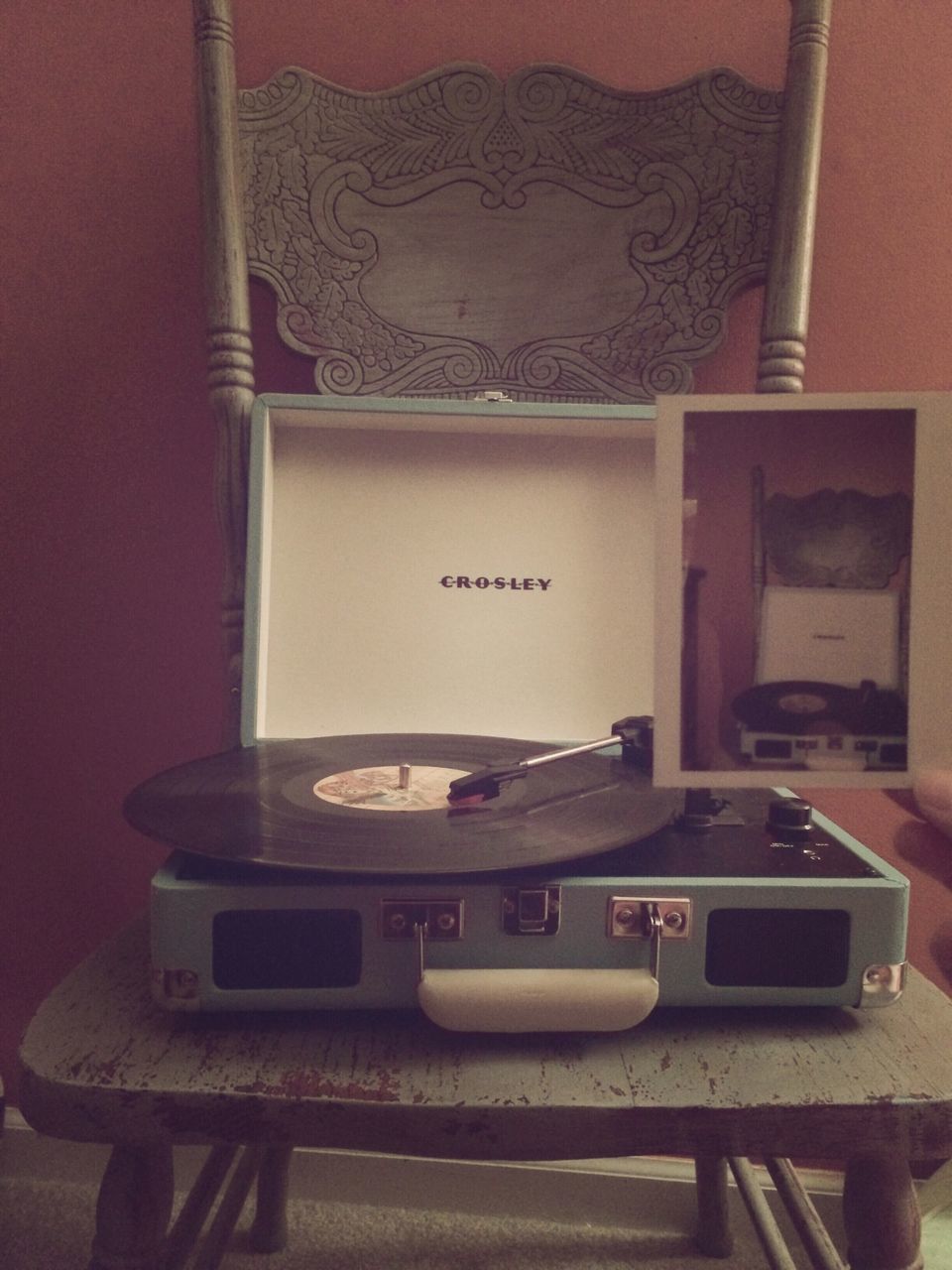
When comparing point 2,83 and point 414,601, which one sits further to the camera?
point 2,83

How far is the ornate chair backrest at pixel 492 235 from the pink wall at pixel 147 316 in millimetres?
162

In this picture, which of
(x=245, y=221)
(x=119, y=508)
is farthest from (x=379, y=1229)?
(x=245, y=221)

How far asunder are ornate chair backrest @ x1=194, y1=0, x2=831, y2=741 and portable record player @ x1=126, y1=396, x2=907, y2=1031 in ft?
0.25

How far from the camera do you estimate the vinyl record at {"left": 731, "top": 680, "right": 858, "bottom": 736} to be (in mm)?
475

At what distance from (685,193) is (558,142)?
13 centimetres

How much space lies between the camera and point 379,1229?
1127mm

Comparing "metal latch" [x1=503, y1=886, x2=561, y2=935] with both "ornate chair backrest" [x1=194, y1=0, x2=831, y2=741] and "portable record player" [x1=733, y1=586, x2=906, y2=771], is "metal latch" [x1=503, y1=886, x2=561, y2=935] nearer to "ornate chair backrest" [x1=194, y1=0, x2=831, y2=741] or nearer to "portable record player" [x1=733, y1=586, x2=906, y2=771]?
"portable record player" [x1=733, y1=586, x2=906, y2=771]

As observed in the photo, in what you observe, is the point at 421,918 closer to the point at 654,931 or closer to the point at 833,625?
the point at 654,931

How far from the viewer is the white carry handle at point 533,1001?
1.47 feet

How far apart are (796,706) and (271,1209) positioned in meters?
0.97

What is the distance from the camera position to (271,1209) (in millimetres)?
1058

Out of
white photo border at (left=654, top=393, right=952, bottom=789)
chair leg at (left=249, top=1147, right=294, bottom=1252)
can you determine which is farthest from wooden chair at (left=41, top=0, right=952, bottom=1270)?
white photo border at (left=654, top=393, right=952, bottom=789)

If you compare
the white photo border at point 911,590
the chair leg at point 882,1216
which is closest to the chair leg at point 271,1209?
the chair leg at point 882,1216

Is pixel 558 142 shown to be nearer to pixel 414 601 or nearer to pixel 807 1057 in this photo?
pixel 414 601
